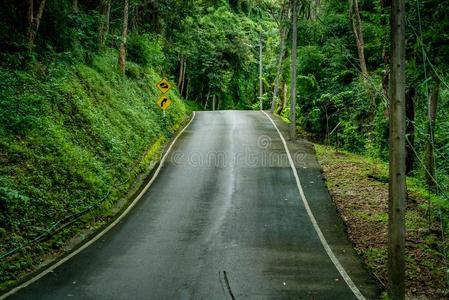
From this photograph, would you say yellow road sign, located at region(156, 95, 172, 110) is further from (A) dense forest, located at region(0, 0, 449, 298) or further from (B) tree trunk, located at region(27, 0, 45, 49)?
(B) tree trunk, located at region(27, 0, 45, 49)

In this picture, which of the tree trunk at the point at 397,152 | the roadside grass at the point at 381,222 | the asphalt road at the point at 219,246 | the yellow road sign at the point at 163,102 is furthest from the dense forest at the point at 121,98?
the asphalt road at the point at 219,246

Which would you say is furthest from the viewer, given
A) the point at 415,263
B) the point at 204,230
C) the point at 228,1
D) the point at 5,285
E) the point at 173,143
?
the point at 228,1

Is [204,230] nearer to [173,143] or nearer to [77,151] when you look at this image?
[77,151]

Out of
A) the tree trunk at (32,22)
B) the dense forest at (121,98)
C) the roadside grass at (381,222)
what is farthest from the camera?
the tree trunk at (32,22)

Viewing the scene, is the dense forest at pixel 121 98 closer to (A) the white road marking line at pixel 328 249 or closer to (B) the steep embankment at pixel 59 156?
(B) the steep embankment at pixel 59 156

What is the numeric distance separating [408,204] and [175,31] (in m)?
22.7

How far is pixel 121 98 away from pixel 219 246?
47.0 feet

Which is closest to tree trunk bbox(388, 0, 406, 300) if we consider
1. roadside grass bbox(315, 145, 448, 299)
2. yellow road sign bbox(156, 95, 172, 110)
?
roadside grass bbox(315, 145, 448, 299)

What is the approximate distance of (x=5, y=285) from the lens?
342 inches

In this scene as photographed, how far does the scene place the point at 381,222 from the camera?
12391 mm

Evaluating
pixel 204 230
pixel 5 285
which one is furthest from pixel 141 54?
pixel 5 285

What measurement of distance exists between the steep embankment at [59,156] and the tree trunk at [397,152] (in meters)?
7.52

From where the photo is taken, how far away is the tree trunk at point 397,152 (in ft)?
25.0

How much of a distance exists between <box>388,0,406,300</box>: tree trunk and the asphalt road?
0.89m
